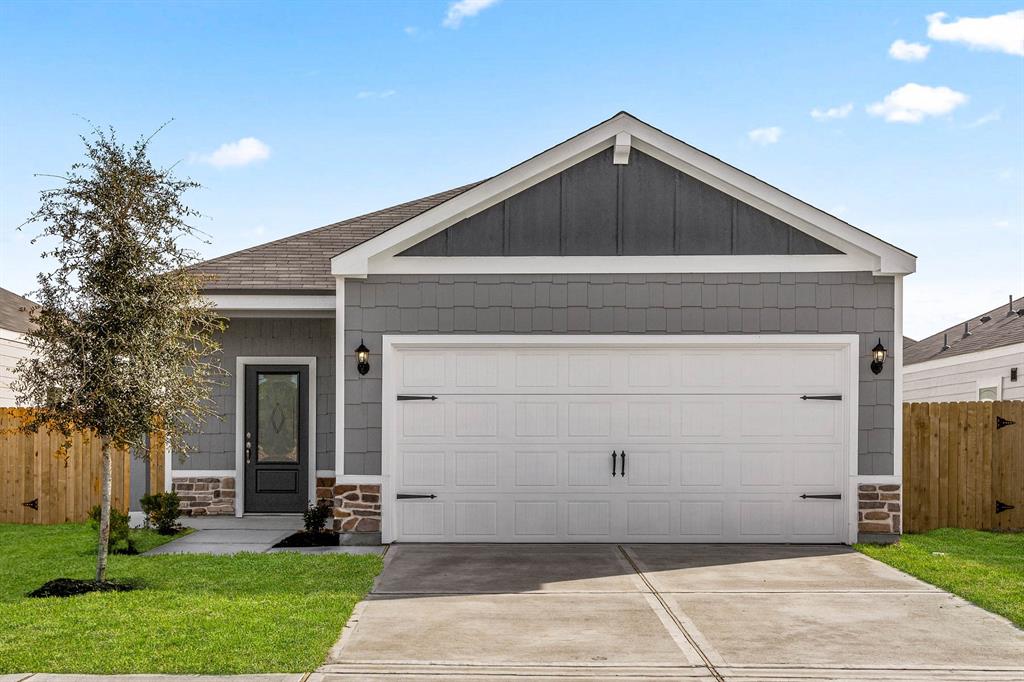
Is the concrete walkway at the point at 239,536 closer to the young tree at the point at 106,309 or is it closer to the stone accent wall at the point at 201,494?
the stone accent wall at the point at 201,494

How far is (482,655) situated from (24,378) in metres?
4.75

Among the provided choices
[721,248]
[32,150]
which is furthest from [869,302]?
[32,150]

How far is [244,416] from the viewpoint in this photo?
39.0ft

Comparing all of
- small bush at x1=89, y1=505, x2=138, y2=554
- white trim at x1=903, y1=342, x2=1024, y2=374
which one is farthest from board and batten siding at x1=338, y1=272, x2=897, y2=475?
white trim at x1=903, y1=342, x2=1024, y2=374

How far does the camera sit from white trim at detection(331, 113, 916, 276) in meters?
9.65

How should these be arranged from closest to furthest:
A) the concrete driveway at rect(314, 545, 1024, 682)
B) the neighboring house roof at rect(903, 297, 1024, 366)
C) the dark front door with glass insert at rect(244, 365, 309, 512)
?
1. the concrete driveway at rect(314, 545, 1024, 682)
2. the dark front door with glass insert at rect(244, 365, 309, 512)
3. the neighboring house roof at rect(903, 297, 1024, 366)

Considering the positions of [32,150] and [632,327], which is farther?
[32,150]

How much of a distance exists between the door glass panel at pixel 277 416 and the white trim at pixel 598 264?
3.00m

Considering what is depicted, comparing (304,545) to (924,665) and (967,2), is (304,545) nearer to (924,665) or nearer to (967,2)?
(924,665)

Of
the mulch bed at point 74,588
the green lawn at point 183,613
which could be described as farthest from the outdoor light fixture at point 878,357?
the mulch bed at point 74,588

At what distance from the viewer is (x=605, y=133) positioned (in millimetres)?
9734

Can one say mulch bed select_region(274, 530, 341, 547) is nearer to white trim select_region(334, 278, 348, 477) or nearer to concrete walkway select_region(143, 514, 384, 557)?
concrete walkway select_region(143, 514, 384, 557)

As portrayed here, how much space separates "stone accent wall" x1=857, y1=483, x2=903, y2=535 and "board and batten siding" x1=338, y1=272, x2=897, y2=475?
0.30m

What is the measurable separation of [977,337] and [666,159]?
10518 millimetres
